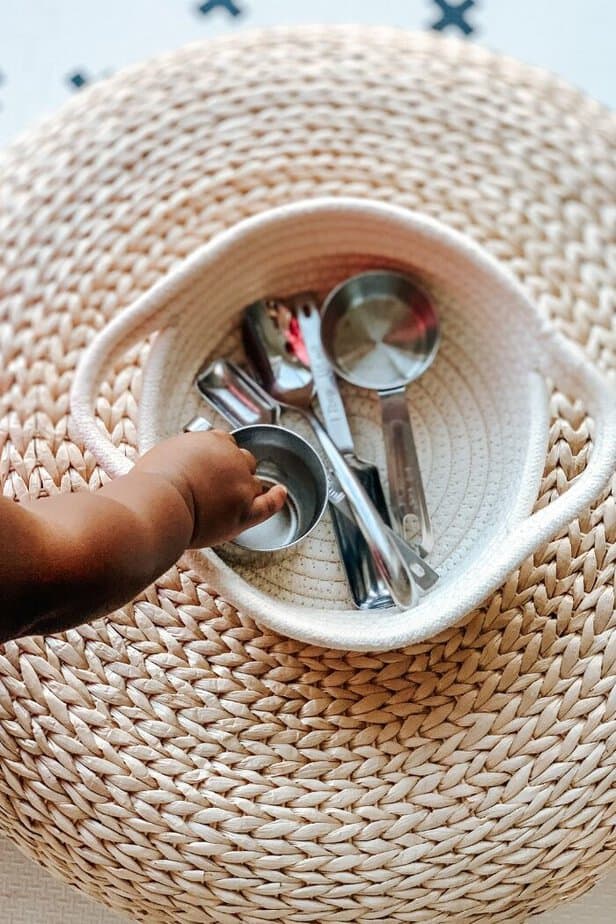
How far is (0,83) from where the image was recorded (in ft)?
2.37

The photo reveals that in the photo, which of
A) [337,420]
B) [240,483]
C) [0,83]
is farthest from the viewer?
[0,83]

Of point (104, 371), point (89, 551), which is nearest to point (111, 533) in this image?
point (89, 551)

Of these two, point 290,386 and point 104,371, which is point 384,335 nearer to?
point 290,386

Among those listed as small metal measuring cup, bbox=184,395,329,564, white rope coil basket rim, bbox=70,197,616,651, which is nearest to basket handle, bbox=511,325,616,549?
white rope coil basket rim, bbox=70,197,616,651

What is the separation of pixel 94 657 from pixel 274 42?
0.37 metres

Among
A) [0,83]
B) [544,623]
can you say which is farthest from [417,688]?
[0,83]

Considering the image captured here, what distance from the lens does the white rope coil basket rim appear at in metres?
0.43

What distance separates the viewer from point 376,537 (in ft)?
1.62

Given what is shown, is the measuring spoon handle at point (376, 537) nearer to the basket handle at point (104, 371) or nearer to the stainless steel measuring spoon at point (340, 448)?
the stainless steel measuring spoon at point (340, 448)

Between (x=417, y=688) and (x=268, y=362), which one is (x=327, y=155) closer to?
(x=268, y=362)

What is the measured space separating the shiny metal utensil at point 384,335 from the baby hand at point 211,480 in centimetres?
13

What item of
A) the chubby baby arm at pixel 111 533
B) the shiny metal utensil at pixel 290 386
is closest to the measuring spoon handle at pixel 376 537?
the shiny metal utensil at pixel 290 386

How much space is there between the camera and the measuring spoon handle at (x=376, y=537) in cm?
48

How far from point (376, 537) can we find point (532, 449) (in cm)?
9
